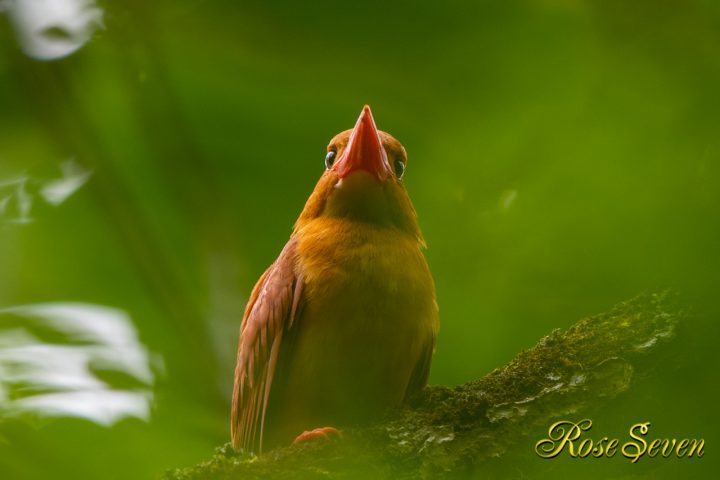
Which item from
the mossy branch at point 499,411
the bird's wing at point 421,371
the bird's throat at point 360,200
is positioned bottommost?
the mossy branch at point 499,411

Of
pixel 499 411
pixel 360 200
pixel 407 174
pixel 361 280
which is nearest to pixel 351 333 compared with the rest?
pixel 361 280

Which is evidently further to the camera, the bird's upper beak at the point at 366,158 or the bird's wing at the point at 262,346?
the bird's wing at the point at 262,346

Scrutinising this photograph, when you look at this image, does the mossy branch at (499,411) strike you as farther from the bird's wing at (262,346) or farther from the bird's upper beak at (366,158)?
the bird's upper beak at (366,158)

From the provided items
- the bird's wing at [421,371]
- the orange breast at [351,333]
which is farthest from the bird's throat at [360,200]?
the bird's wing at [421,371]

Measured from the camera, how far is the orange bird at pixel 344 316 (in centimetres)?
288

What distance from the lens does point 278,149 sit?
3.49ft

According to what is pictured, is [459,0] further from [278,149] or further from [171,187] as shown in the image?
[171,187]

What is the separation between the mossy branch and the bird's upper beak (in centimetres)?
109

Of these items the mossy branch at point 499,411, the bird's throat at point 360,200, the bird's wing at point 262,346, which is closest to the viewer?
the mossy branch at point 499,411

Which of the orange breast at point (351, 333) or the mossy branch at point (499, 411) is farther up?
the orange breast at point (351, 333)

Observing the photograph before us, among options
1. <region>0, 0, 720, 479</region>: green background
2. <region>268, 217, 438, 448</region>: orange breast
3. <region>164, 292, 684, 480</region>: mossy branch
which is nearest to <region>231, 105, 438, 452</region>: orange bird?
<region>268, 217, 438, 448</region>: orange breast

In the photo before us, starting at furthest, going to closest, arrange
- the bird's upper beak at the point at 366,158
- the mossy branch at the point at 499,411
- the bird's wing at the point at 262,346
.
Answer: the bird's wing at the point at 262,346, the bird's upper beak at the point at 366,158, the mossy branch at the point at 499,411

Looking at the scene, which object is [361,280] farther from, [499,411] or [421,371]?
[499,411]

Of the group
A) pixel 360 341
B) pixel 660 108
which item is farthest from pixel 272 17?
pixel 360 341
